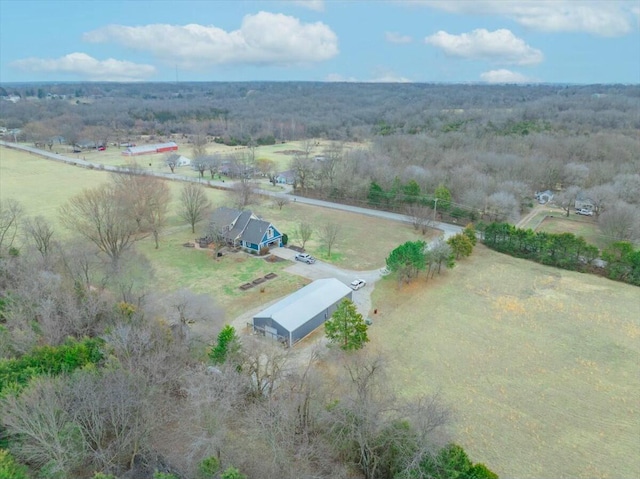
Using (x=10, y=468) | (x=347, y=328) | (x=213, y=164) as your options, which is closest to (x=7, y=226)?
(x=10, y=468)

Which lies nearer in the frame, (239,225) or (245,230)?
(245,230)

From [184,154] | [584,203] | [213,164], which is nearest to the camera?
[584,203]

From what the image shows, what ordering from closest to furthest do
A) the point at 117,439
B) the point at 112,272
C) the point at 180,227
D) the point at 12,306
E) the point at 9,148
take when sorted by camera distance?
the point at 117,439, the point at 12,306, the point at 112,272, the point at 180,227, the point at 9,148

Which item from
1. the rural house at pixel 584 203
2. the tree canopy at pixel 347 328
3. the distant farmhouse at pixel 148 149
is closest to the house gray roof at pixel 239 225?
the tree canopy at pixel 347 328

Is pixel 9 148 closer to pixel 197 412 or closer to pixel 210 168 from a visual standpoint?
pixel 210 168

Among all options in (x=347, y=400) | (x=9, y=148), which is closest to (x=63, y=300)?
(x=347, y=400)

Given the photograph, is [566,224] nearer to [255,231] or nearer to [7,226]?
[255,231]

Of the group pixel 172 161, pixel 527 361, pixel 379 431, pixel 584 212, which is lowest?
pixel 527 361
